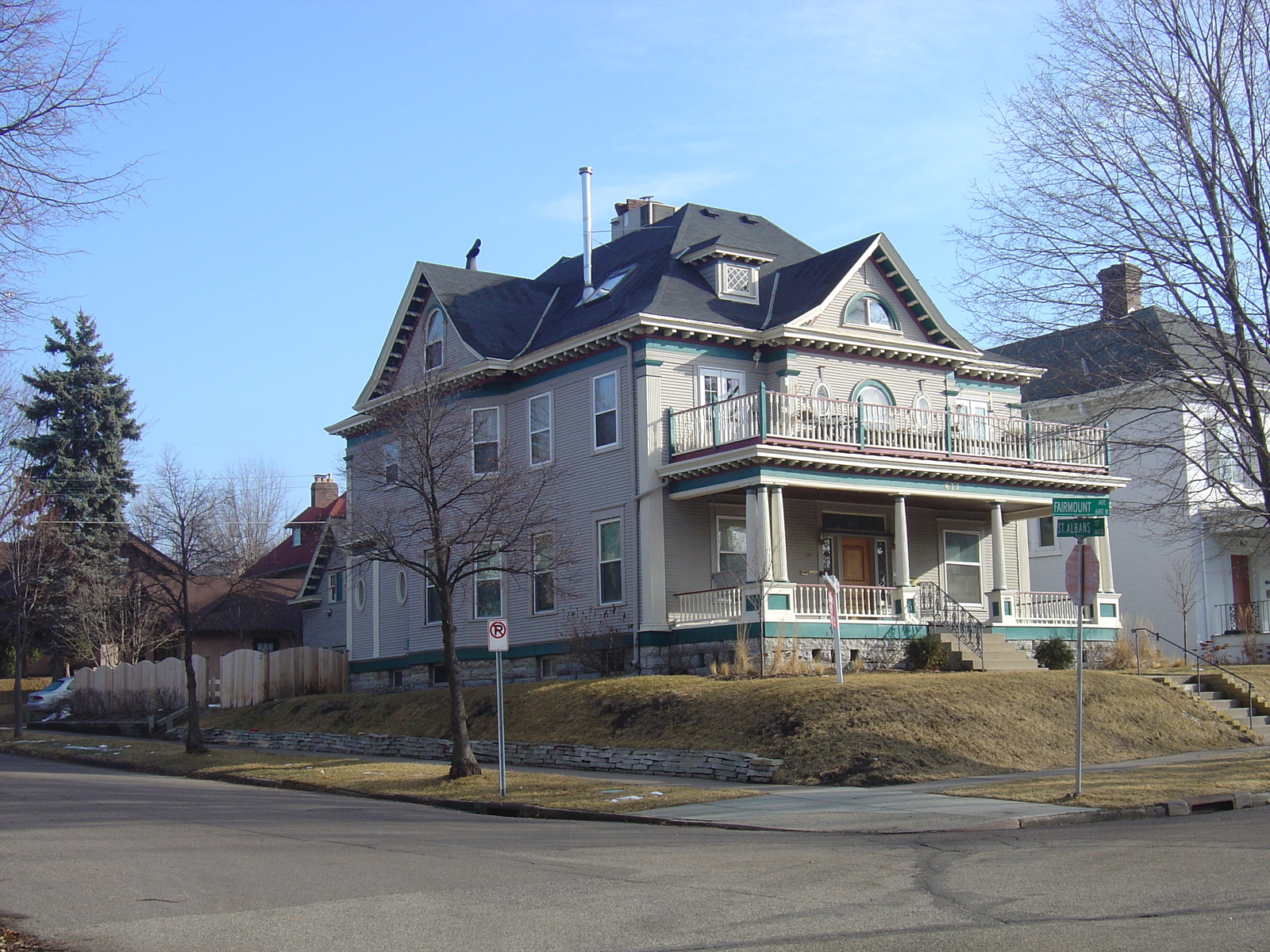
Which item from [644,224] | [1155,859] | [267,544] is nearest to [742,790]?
[1155,859]

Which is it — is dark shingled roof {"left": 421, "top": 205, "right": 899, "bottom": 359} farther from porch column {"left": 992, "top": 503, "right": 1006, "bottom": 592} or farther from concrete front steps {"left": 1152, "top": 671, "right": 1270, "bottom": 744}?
concrete front steps {"left": 1152, "top": 671, "right": 1270, "bottom": 744}

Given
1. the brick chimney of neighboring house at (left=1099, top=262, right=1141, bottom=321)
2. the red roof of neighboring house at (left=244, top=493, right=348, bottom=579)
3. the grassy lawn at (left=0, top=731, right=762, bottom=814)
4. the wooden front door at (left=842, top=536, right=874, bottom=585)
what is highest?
the brick chimney of neighboring house at (left=1099, top=262, right=1141, bottom=321)

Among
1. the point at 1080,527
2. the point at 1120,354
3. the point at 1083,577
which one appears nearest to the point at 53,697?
the point at 1120,354

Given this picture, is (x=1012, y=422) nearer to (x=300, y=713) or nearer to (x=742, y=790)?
(x=742, y=790)

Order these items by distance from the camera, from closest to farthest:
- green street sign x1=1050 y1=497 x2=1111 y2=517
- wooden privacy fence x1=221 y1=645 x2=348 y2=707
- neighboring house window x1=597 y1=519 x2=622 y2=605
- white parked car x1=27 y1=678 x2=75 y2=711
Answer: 1. green street sign x1=1050 y1=497 x2=1111 y2=517
2. neighboring house window x1=597 y1=519 x2=622 y2=605
3. wooden privacy fence x1=221 y1=645 x2=348 y2=707
4. white parked car x1=27 y1=678 x2=75 y2=711

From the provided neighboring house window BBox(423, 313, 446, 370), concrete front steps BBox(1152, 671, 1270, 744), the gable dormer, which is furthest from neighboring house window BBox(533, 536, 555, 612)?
concrete front steps BBox(1152, 671, 1270, 744)

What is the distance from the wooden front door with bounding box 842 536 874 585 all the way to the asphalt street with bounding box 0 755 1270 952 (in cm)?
1520

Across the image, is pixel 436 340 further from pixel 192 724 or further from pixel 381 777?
pixel 381 777

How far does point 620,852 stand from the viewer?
510 inches

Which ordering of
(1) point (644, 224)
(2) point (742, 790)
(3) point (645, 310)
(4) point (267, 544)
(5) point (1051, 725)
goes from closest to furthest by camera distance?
1. (2) point (742, 790)
2. (5) point (1051, 725)
3. (3) point (645, 310)
4. (1) point (644, 224)
5. (4) point (267, 544)

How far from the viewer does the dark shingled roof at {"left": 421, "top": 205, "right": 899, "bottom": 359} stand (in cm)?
3033

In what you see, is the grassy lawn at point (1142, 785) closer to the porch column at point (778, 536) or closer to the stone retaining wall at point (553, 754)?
the stone retaining wall at point (553, 754)

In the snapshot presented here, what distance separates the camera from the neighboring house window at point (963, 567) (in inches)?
1284

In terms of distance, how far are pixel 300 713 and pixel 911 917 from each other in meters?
25.6
